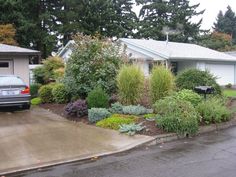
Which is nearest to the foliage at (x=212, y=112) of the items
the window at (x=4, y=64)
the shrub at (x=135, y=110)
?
the shrub at (x=135, y=110)

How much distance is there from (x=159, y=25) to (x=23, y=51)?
28.0 metres

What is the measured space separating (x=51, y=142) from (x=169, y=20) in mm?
37662

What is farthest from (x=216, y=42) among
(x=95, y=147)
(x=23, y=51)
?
(x=95, y=147)

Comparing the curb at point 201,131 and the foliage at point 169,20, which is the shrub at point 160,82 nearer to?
the curb at point 201,131

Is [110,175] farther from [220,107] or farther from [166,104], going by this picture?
[220,107]

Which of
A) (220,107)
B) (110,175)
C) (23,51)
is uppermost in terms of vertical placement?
(23,51)

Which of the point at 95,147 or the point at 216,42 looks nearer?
the point at 95,147

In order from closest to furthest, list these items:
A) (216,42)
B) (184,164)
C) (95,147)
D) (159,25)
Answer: (184,164), (95,147), (159,25), (216,42)

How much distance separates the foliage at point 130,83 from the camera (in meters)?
11.5

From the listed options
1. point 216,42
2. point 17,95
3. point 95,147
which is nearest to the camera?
point 95,147

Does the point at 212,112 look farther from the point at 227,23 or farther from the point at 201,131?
the point at 227,23

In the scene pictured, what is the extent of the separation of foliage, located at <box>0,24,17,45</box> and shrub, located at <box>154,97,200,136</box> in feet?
80.3

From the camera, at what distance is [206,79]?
42.3 feet

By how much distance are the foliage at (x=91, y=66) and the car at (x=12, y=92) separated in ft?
6.32
